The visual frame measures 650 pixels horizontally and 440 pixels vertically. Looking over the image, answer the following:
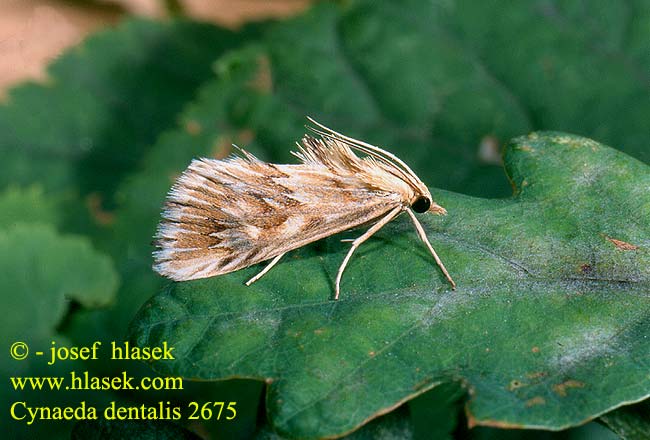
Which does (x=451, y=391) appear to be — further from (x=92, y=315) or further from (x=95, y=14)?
(x=95, y=14)

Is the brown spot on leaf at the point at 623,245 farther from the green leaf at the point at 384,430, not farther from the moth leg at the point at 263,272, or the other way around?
the moth leg at the point at 263,272

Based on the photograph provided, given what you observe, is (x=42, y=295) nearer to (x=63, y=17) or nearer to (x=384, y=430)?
(x=384, y=430)

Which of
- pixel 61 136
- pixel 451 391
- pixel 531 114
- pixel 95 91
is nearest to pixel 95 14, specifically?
pixel 95 91

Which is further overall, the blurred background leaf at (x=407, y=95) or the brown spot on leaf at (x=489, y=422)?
the blurred background leaf at (x=407, y=95)

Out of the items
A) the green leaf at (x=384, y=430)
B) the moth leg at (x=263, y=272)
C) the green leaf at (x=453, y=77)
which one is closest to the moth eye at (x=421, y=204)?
the moth leg at (x=263, y=272)

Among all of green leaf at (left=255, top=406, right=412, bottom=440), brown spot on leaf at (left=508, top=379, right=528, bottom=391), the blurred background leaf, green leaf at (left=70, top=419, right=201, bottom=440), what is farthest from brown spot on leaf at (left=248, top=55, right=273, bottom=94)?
brown spot on leaf at (left=508, top=379, right=528, bottom=391)

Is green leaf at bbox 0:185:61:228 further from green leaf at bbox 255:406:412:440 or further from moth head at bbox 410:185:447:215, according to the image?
green leaf at bbox 255:406:412:440

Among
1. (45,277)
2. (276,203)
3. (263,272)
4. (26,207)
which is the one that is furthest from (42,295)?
(263,272)
